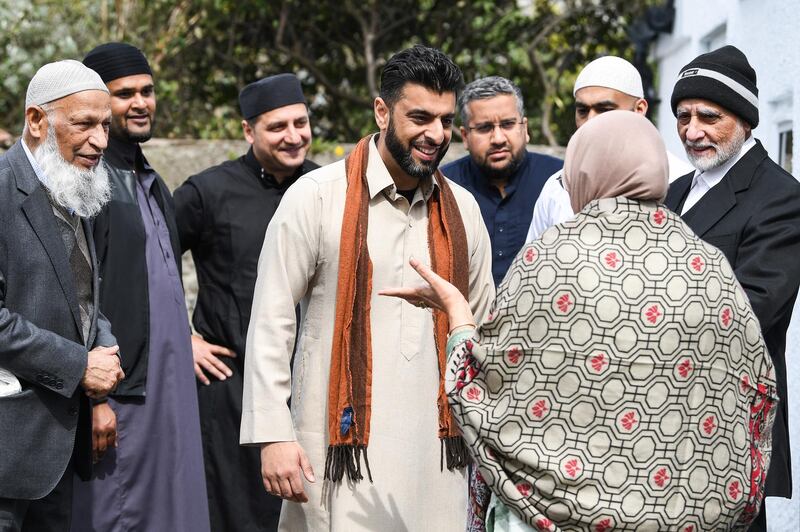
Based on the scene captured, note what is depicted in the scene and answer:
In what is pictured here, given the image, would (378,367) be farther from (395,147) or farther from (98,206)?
(98,206)

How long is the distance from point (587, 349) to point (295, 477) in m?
1.20

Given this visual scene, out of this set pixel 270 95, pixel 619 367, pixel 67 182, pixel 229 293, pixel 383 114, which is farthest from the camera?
pixel 270 95

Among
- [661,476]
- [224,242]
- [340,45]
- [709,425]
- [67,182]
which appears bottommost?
[661,476]

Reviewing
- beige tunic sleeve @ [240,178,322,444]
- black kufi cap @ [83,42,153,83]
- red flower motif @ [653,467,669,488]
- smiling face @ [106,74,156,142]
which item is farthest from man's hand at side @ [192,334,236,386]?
red flower motif @ [653,467,669,488]

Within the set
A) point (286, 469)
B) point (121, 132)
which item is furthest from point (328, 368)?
point (121, 132)

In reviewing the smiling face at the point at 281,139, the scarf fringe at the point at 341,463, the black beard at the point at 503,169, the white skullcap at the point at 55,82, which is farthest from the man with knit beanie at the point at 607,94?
the white skullcap at the point at 55,82

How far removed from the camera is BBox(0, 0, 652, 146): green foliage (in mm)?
10594

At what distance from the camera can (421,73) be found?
4250mm

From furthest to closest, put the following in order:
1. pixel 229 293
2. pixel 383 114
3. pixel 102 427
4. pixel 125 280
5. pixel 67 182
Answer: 1. pixel 229 293
2. pixel 125 280
3. pixel 102 427
4. pixel 67 182
5. pixel 383 114

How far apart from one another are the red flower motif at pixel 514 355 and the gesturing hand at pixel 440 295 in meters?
0.28

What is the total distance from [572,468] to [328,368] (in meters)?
1.17

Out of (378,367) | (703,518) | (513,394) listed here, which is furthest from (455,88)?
(703,518)

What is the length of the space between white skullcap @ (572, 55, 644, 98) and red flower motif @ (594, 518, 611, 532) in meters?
2.88

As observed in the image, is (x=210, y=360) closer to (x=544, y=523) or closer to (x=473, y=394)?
(x=473, y=394)
